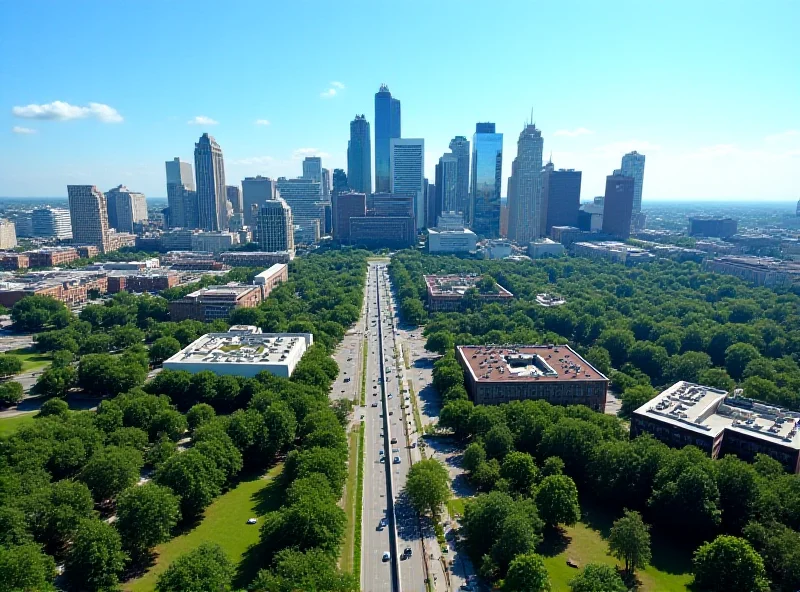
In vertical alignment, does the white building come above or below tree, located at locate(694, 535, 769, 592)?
above

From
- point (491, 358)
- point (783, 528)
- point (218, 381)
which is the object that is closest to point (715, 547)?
point (783, 528)

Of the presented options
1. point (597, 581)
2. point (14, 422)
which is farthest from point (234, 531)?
point (14, 422)

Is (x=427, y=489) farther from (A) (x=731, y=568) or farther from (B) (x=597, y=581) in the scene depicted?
(A) (x=731, y=568)

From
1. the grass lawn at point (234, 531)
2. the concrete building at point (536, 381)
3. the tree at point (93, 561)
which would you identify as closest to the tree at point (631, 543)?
the concrete building at point (536, 381)

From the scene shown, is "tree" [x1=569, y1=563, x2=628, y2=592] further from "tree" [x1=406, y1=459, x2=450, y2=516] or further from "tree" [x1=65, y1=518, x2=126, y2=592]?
"tree" [x1=65, y1=518, x2=126, y2=592]

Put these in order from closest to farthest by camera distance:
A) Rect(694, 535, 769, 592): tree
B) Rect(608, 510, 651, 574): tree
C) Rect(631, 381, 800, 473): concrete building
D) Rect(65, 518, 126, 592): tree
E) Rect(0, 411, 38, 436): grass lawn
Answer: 1. Rect(694, 535, 769, 592): tree
2. Rect(65, 518, 126, 592): tree
3. Rect(608, 510, 651, 574): tree
4. Rect(631, 381, 800, 473): concrete building
5. Rect(0, 411, 38, 436): grass lawn

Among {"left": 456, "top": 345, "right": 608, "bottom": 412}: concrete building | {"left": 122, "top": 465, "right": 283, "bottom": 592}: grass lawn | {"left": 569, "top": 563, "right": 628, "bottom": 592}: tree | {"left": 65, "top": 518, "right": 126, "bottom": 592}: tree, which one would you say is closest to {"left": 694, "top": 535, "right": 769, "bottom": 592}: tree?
{"left": 569, "top": 563, "right": 628, "bottom": 592}: tree
